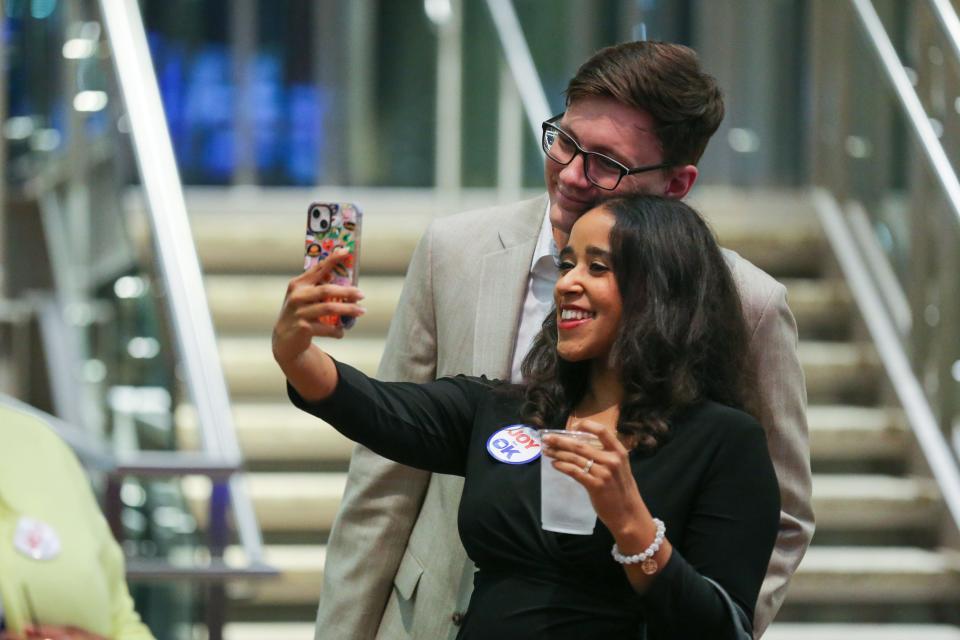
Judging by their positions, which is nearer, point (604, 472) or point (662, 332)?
point (604, 472)

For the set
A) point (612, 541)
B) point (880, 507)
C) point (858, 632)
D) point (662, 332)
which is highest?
point (662, 332)

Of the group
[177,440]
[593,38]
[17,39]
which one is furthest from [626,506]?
[593,38]

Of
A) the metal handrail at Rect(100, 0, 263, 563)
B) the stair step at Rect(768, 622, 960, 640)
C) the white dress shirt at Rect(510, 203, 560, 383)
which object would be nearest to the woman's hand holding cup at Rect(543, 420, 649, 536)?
the white dress shirt at Rect(510, 203, 560, 383)

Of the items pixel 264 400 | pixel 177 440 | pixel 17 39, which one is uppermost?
pixel 17 39

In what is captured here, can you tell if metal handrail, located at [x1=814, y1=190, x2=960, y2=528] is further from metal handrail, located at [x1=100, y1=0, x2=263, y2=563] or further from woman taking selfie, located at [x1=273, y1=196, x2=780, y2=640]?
woman taking selfie, located at [x1=273, y1=196, x2=780, y2=640]

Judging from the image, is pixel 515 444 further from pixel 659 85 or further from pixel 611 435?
pixel 659 85

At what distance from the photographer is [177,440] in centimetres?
490

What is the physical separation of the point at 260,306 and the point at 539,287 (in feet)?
A: 14.5

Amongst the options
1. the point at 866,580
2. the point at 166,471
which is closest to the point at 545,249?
the point at 166,471

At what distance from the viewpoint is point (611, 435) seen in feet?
6.18

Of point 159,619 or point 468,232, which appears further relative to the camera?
point 159,619

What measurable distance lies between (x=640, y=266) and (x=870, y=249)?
15.9 feet

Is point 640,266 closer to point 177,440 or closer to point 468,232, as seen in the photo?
point 468,232

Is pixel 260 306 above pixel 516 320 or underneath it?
underneath
